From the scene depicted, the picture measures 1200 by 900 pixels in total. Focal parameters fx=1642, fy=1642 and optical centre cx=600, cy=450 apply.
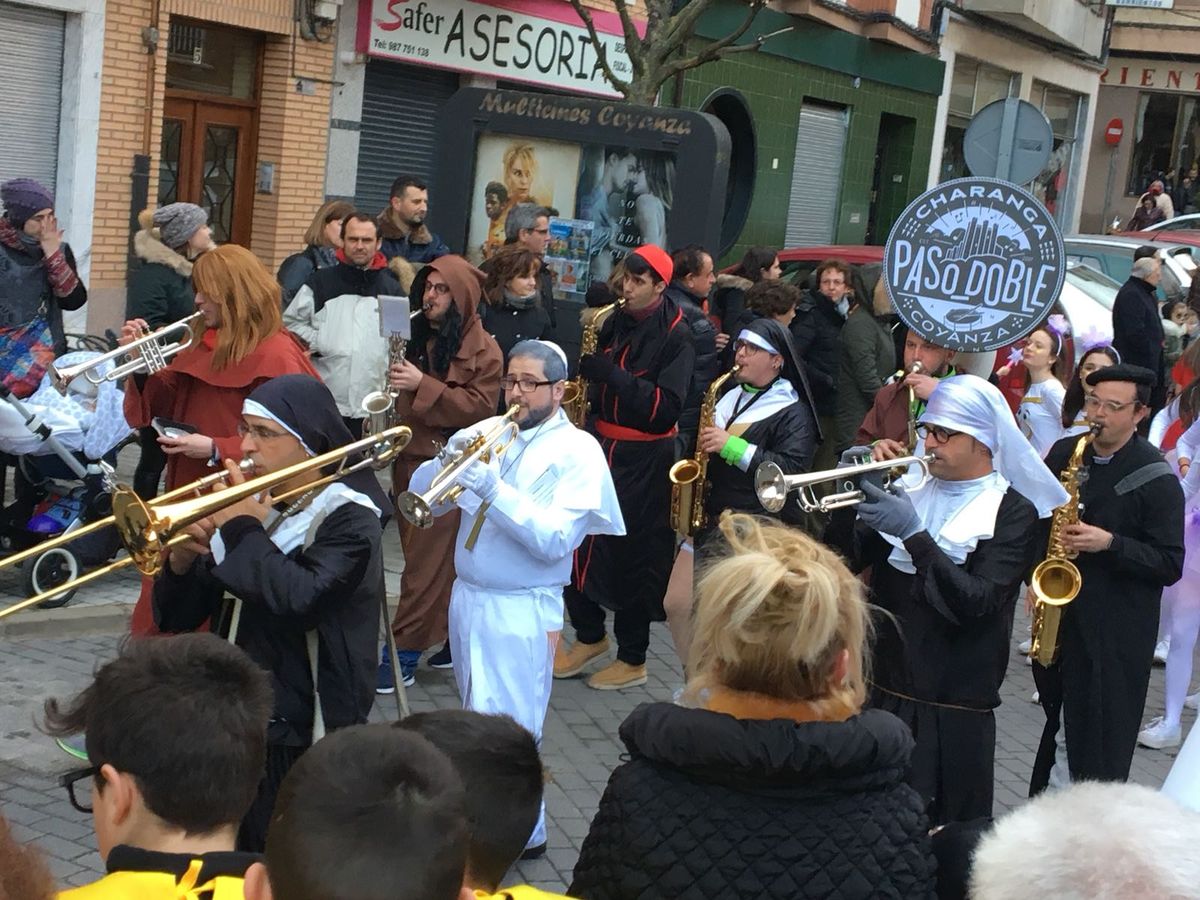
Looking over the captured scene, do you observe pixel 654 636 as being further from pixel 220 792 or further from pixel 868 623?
pixel 220 792

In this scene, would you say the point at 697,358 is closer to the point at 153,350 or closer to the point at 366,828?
the point at 153,350

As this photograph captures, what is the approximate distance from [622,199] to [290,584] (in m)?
6.57

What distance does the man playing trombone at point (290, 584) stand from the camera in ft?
13.4

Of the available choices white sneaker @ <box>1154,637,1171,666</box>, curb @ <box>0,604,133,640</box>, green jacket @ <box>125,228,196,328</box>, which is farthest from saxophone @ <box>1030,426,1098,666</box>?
green jacket @ <box>125,228,196,328</box>

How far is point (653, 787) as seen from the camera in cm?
291

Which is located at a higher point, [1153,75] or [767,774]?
[1153,75]

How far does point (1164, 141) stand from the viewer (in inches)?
1505

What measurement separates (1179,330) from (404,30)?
735 cm

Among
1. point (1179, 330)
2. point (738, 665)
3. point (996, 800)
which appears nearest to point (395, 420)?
point (996, 800)

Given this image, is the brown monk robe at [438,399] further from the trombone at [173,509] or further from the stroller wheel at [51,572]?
the trombone at [173,509]

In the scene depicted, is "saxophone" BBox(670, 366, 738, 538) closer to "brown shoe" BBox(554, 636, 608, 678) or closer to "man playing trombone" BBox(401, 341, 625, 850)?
"brown shoe" BBox(554, 636, 608, 678)

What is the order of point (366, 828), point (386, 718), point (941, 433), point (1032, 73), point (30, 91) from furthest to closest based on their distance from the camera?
point (1032, 73) → point (30, 91) → point (386, 718) → point (941, 433) → point (366, 828)

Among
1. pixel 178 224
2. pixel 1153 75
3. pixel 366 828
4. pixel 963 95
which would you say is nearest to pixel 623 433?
pixel 178 224

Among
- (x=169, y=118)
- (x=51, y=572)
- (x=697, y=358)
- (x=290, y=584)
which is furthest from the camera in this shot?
(x=169, y=118)
